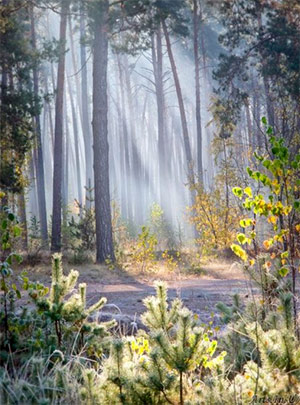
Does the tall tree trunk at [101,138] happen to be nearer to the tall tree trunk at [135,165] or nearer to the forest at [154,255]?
the forest at [154,255]

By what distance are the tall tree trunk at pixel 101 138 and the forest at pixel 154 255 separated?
3 cm

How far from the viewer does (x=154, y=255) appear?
12.5 metres

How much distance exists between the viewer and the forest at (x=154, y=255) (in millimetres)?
2428

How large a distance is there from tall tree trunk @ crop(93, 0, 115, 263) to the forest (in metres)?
0.03

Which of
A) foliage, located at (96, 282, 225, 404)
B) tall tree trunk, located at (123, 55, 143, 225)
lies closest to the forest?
foliage, located at (96, 282, 225, 404)

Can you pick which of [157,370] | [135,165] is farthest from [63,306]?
[135,165]

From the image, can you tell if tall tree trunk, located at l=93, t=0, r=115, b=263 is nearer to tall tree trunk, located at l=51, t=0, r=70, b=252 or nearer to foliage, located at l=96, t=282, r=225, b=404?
tall tree trunk, located at l=51, t=0, r=70, b=252

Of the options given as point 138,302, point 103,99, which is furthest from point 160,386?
point 103,99

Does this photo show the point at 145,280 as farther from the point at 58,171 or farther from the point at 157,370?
the point at 157,370

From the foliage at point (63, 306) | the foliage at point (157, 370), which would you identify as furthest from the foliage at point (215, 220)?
the foliage at point (157, 370)

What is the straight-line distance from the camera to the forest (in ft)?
7.97

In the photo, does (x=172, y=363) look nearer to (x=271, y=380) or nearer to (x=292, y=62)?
(x=271, y=380)

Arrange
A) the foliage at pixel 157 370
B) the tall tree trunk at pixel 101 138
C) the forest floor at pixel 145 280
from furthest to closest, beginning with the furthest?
the tall tree trunk at pixel 101 138 → the forest floor at pixel 145 280 → the foliage at pixel 157 370

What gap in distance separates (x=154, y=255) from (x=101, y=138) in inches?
125
